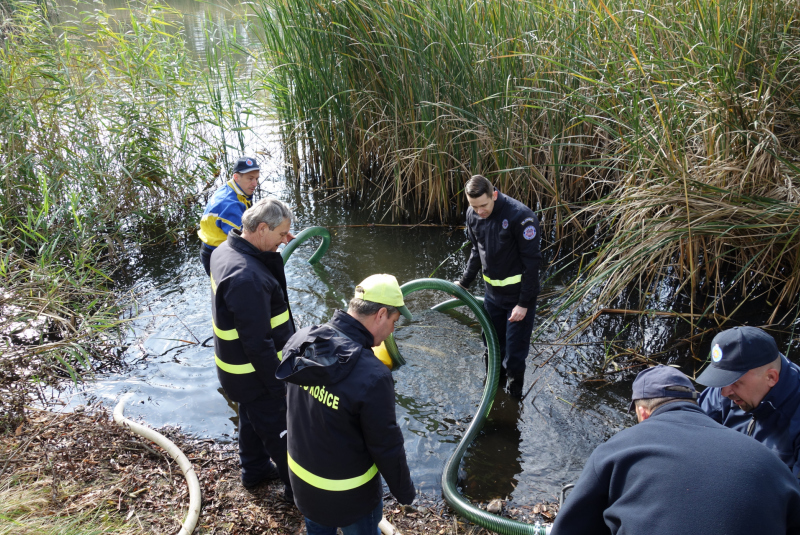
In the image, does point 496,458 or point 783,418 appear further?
point 496,458

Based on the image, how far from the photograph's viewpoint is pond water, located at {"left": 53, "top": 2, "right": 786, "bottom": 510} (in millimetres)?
4148

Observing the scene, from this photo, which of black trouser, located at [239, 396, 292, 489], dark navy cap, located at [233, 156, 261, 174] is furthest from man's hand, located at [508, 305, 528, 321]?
dark navy cap, located at [233, 156, 261, 174]

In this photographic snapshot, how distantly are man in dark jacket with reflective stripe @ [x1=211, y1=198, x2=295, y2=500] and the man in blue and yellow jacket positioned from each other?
1.71 meters

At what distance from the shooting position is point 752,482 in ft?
5.57

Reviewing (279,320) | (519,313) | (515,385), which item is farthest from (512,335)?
(279,320)

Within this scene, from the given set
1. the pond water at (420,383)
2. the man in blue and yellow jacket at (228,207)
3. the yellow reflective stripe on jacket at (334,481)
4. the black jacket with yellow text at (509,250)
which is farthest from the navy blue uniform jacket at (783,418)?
the man in blue and yellow jacket at (228,207)

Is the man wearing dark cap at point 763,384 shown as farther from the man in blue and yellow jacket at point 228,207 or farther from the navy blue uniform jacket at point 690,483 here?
the man in blue and yellow jacket at point 228,207

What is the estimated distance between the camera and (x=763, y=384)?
2381 millimetres

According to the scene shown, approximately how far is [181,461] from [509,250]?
2.97m

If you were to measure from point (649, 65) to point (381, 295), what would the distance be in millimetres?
4340

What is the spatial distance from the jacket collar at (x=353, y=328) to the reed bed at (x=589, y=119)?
2743 mm

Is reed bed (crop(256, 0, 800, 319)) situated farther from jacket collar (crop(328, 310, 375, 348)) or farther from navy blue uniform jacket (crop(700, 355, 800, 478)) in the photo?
jacket collar (crop(328, 310, 375, 348))

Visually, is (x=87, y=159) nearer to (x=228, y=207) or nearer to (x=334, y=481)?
(x=228, y=207)

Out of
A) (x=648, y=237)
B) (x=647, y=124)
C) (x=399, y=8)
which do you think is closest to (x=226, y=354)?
(x=648, y=237)
